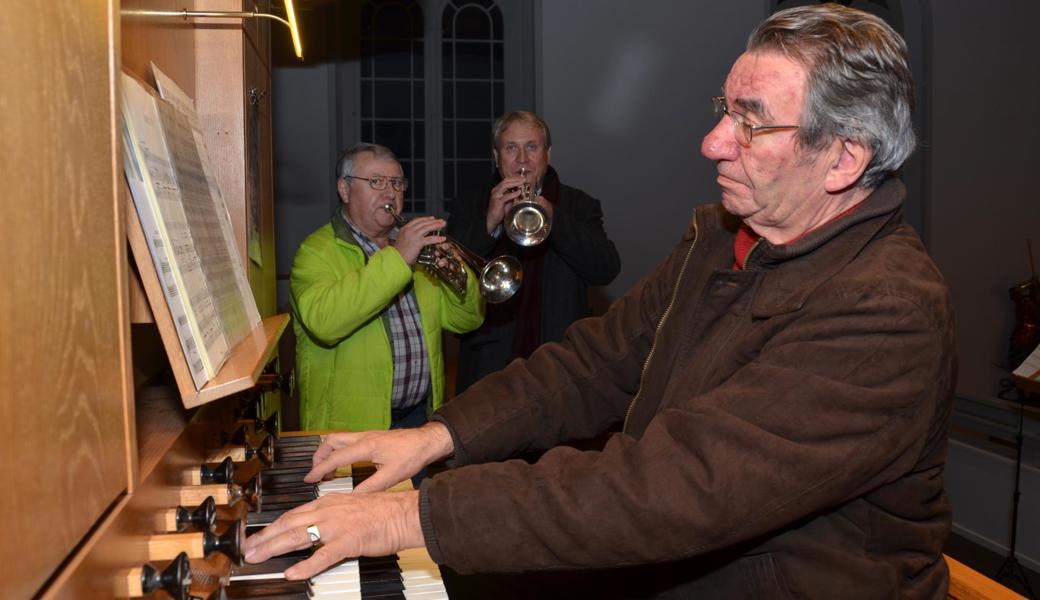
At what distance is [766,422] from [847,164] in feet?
1.94

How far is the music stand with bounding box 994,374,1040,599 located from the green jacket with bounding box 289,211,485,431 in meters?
2.58

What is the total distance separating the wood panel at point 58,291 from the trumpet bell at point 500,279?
277cm

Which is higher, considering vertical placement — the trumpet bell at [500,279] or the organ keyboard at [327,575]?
the trumpet bell at [500,279]

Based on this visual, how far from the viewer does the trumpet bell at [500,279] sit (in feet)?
13.1

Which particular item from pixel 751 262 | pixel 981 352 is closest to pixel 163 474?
pixel 751 262

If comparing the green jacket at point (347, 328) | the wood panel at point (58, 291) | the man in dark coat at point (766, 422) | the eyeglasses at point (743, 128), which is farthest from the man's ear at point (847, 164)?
the green jacket at point (347, 328)

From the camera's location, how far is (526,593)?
2.07 meters

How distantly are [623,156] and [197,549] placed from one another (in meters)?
6.09

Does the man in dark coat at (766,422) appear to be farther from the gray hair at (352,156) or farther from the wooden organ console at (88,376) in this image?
the gray hair at (352,156)

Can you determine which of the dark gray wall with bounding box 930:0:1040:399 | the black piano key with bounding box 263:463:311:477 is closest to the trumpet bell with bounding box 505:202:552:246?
the black piano key with bounding box 263:463:311:477

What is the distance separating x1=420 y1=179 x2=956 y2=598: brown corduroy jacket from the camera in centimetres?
155

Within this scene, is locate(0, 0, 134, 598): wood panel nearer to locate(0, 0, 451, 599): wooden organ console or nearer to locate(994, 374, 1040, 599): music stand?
locate(0, 0, 451, 599): wooden organ console

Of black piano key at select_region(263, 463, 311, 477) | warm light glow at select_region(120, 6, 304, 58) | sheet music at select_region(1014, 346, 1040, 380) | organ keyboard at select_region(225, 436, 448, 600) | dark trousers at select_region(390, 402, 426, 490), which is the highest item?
warm light glow at select_region(120, 6, 304, 58)

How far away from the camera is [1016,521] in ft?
14.4
